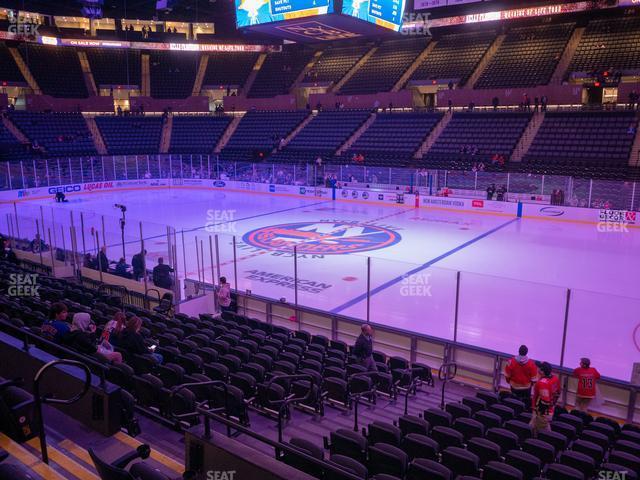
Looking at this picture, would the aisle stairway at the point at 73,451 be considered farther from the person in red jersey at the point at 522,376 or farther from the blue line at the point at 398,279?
the blue line at the point at 398,279

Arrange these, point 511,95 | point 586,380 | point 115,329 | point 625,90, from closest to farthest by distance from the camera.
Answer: point 115,329, point 586,380, point 625,90, point 511,95

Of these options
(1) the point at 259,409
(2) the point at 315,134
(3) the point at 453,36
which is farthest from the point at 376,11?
(1) the point at 259,409

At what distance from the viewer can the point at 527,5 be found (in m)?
40.1

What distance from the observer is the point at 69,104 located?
45.8 metres

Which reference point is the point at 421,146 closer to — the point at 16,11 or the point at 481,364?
the point at 481,364

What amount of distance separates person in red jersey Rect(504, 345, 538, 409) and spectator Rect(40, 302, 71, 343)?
22.1ft

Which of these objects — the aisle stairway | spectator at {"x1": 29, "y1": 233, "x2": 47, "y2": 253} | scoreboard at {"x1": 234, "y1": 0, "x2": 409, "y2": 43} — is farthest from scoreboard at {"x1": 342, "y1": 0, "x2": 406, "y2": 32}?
the aisle stairway

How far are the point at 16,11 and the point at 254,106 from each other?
20.7 metres

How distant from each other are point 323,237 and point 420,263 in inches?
218

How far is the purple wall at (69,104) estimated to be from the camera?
44.3 meters

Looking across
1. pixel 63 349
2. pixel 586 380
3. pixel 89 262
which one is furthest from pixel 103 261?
pixel 586 380

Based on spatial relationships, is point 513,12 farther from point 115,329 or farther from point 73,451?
point 73,451

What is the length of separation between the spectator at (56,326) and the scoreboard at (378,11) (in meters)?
21.8

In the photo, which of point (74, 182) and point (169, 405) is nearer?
point (169, 405)
